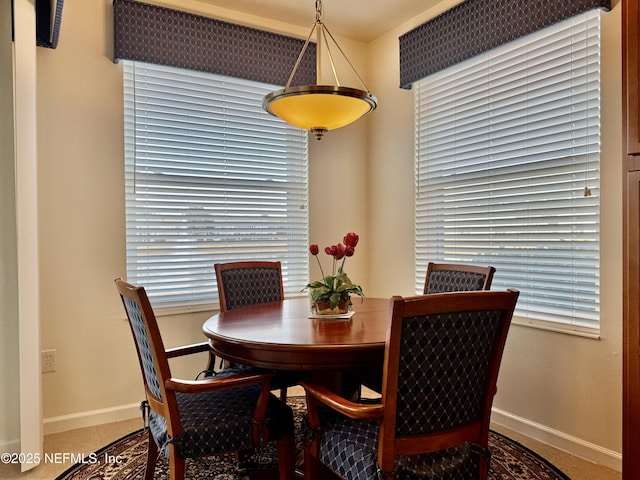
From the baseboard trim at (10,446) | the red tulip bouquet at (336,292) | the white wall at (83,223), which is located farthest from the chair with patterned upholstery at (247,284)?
the baseboard trim at (10,446)

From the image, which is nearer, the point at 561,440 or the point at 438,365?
the point at 438,365

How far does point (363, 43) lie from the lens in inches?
157

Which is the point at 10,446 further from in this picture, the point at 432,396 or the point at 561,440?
the point at 561,440

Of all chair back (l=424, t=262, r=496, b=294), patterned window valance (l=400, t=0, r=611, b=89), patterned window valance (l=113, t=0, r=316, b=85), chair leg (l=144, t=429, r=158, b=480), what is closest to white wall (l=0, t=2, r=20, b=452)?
patterned window valance (l=113, t=0, r=316, b=85)

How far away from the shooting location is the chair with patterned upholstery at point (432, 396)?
1.38 m

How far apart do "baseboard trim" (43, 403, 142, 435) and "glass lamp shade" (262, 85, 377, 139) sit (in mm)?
2109

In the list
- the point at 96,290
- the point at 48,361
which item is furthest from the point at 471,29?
the point at 48,361

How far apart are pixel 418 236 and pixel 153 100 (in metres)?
2.10

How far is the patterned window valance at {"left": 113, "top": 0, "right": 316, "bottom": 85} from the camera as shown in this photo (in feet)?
9.60

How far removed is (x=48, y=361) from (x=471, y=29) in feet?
10.8

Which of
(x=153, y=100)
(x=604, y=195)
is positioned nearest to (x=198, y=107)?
(x=153, y=100)

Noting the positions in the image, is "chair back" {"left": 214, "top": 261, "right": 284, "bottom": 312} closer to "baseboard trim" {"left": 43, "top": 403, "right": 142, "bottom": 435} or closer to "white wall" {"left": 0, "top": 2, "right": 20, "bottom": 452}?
"baseboard trim" {"left": 43, "top": 403, "right": 142, "bottom": 435}

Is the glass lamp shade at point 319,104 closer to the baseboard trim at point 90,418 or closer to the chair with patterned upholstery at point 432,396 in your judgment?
the chair with patterned upholstery at point 432,396

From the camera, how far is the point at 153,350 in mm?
1637
